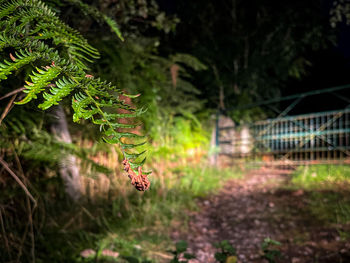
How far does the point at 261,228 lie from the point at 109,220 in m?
1.31

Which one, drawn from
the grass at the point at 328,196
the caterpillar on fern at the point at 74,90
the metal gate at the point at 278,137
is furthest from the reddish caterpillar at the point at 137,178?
the metal gate at the point at 278,137

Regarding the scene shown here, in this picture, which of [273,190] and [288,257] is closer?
[288,257]

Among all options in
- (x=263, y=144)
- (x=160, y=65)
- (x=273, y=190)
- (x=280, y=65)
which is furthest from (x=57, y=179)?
(x=280, y=65)

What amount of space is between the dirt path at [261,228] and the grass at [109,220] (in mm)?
204

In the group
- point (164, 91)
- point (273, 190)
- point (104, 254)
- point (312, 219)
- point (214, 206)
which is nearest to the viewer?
point (104, 254)

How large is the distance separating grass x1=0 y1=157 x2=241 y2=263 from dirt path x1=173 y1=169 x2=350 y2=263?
0.67 ft

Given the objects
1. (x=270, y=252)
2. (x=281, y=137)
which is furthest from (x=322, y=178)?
(x=270, y=252)

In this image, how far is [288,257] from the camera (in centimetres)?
168

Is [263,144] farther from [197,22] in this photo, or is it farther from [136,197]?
[136,197]

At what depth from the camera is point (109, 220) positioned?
218 cm

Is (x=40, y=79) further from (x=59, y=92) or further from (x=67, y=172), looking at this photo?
(x=67, y=172)

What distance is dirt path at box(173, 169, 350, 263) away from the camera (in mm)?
1744

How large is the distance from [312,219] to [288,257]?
2.64 ft

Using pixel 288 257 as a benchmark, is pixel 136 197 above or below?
above
